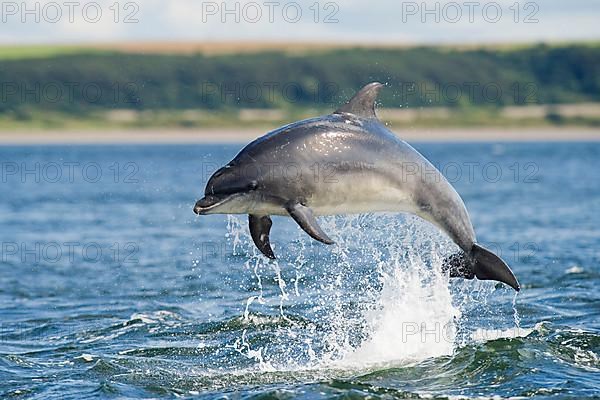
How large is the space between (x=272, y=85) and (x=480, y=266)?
13207cm

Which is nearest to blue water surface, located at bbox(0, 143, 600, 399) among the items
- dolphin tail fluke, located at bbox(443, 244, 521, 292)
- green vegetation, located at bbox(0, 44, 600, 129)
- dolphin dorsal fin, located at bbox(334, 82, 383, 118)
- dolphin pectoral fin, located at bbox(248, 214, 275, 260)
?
dolphin tail fluke, located at bbox(443, 244, 521, 292)

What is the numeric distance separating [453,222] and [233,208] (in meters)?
2.72

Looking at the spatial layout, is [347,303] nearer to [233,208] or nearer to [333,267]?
[333,267]

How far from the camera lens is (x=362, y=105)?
12.2 metres

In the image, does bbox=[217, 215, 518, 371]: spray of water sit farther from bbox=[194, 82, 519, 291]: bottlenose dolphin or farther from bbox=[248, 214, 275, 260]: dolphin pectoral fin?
bbox=[248, 214, 275, 260]: dolphin pectoral fin

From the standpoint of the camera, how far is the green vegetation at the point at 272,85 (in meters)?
127

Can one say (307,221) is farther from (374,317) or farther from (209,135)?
(209,135)

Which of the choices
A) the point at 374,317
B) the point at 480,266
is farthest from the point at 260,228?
the point at 374,317

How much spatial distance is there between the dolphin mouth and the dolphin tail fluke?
10.2ft

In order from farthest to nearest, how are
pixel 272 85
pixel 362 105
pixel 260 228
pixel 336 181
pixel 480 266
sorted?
pixel 272 85, pixel 480 266, pixel 362 105, pixel 260 228, pixel 336 181

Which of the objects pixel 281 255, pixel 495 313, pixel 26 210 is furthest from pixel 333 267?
pixel 26 210

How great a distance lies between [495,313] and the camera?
16125 mm

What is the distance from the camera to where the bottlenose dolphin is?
11.1m

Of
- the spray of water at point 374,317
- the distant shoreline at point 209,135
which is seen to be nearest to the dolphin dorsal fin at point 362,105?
the spray of water at point 374,317
